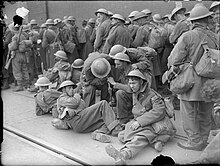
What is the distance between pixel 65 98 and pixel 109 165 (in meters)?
1.49

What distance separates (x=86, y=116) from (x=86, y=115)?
0.7 inches

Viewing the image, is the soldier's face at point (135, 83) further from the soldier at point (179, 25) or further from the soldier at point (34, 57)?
the soldier at point (34, 57)

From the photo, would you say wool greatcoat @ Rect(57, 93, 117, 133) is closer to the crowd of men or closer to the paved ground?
the crowd of men

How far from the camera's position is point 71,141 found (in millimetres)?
4676

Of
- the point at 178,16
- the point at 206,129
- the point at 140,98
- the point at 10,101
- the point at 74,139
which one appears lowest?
the point at 10,101

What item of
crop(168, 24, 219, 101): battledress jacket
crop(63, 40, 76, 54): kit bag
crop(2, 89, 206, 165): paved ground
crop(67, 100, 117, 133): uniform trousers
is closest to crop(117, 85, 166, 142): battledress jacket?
crop(2, 89, 206, 165): paved ground

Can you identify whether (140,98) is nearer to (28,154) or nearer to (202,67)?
(202,67)

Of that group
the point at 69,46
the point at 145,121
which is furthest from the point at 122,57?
the point at 69,46

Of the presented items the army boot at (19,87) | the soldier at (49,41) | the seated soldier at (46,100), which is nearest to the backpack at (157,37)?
the seated soldier at (46,100)

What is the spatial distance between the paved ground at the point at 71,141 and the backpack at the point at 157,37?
5.68 feet

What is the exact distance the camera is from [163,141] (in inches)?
169

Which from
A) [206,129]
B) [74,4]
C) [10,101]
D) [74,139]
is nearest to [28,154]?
[74,139]

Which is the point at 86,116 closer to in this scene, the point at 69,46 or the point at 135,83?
the point at 135,83

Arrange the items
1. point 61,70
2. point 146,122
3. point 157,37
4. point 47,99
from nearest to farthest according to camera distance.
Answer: point 146,122, point 47,99, point 61,70, point 157,37
